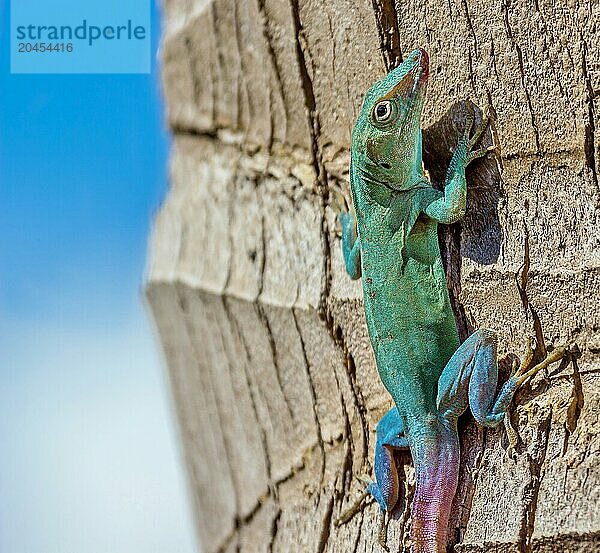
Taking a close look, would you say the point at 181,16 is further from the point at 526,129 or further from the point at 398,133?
the point at 526,129

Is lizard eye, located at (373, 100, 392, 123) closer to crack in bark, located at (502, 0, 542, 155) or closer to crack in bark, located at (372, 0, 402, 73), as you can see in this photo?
crack in bark, located at (372, 0, 402, 73)

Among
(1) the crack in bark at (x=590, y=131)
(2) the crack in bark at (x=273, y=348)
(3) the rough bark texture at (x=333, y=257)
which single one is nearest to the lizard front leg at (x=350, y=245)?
(3) the rough bark texture at (x=333, y=257)

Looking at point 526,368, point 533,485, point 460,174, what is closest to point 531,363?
point 526,368

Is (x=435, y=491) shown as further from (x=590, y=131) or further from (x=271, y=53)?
(x=271, y=53)

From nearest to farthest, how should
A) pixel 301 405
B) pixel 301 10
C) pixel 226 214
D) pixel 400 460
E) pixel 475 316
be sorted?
1. pixel 475 316
2. pixel 400 460
3. pixel 301 10
4. pixel 301 405
5. pixel 226 214

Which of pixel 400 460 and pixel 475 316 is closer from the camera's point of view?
pixel 475 316

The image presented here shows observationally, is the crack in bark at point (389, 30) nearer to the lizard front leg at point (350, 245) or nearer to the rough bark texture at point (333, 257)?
the rough bark texture at point (333, 257)

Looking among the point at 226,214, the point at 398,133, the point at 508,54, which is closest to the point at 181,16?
the point at 226,214
